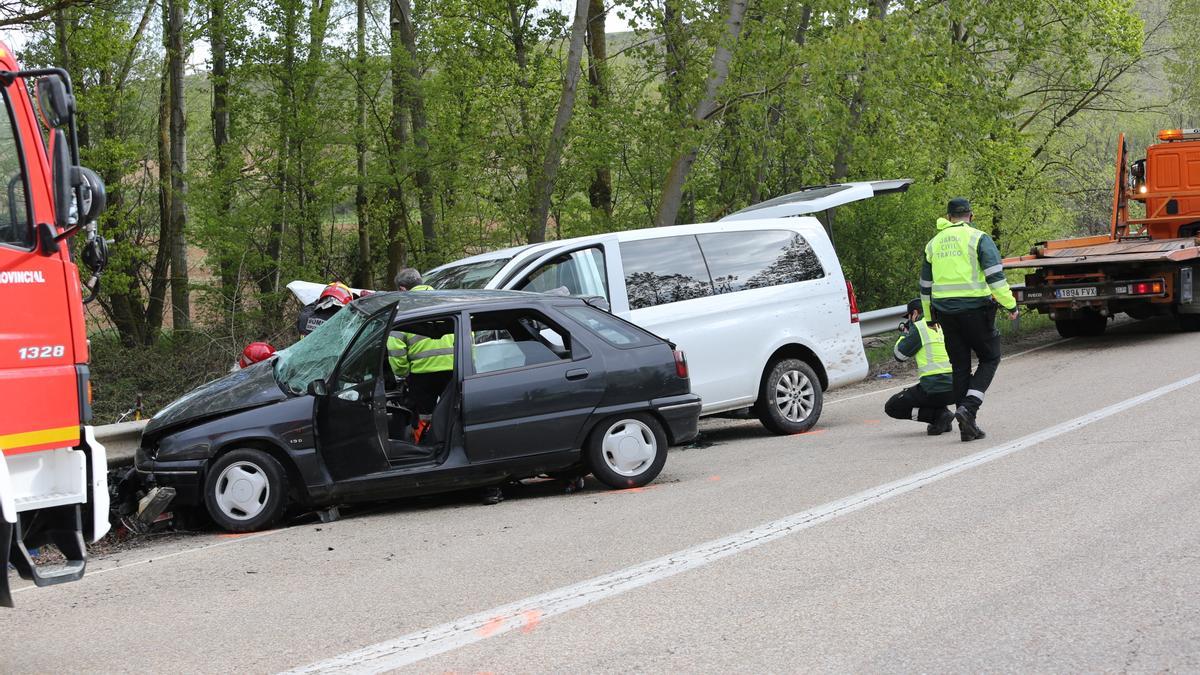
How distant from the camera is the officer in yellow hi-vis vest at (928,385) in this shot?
33.2 ft

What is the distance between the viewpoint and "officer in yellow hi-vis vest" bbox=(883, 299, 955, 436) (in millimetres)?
10109

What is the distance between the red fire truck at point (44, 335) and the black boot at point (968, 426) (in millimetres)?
6573

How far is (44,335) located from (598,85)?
690 inches

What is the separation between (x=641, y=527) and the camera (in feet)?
22.9

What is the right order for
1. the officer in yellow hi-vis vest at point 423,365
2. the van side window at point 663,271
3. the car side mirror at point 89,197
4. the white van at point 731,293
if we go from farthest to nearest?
1. the van side window at point 663,271
2. the white van at point 731,293
3. the officer in yellow hi-vis vest at point 423,365
4. the car side mirror at point 89,197

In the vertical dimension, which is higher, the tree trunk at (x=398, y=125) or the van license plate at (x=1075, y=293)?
the tree trunk at (x=398, y=125)

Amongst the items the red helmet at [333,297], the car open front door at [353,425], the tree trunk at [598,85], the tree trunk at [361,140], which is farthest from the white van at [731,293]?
the tree trunk at [598,85]

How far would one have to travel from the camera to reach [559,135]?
1723cm

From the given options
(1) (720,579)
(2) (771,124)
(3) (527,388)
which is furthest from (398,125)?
(1) (720,579)

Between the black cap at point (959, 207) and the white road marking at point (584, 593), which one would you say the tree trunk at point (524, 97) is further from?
the white road marking at point (584, 593)

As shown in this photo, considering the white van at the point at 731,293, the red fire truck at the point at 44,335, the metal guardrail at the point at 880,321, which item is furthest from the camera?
the metal guardrail at the point at 880,321

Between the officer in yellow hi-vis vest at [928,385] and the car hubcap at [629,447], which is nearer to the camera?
the car hubcap at [629,447]

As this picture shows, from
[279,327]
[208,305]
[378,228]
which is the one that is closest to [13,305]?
[279,327]

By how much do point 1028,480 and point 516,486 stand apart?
367 cm
